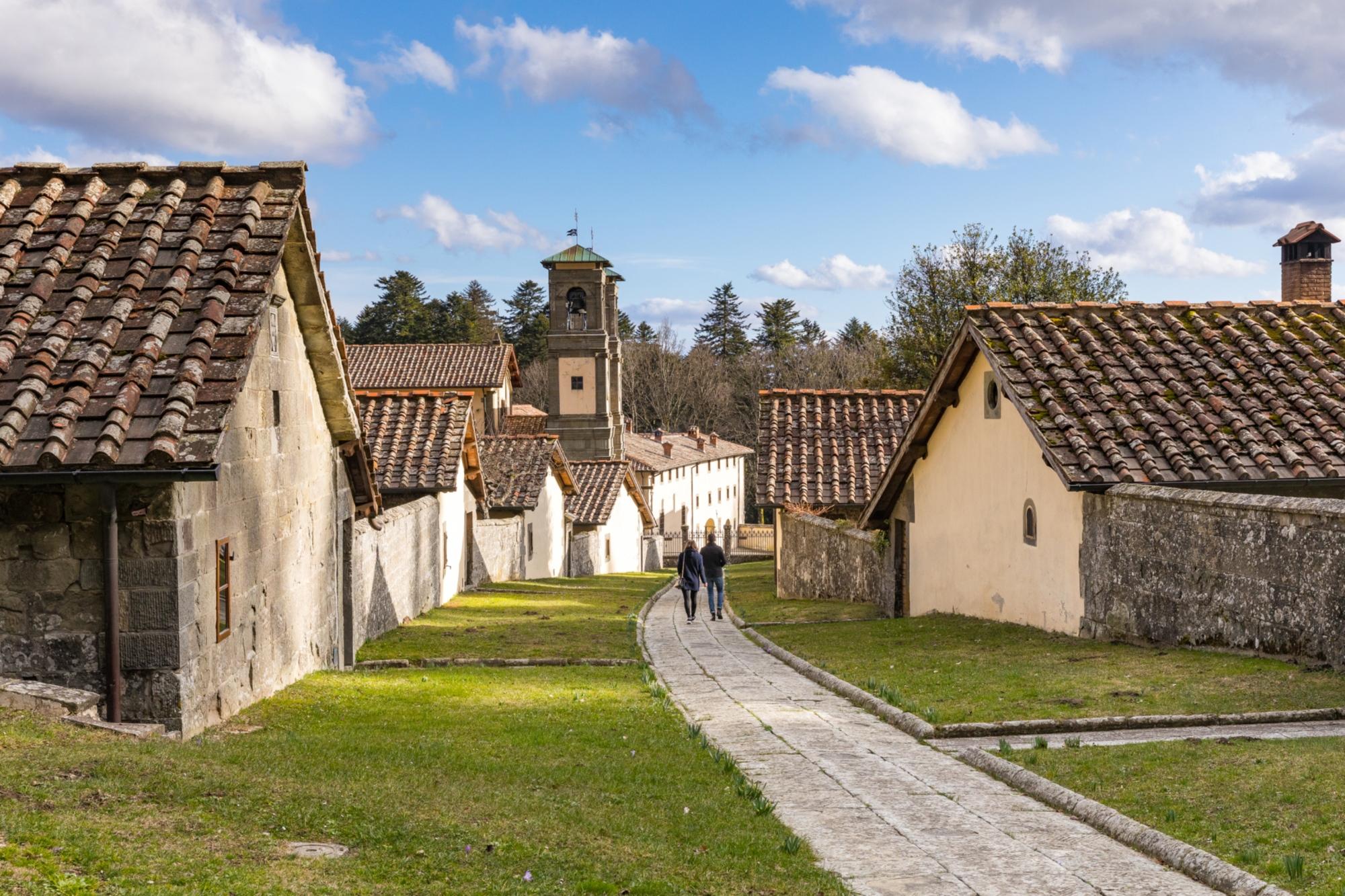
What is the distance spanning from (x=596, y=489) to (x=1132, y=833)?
47.0 meters

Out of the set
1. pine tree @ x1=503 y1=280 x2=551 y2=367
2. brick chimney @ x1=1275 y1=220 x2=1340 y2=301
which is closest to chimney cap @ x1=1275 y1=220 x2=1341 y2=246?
brick chimney @ x1=1275 y1=220 x2=1340 y2=301

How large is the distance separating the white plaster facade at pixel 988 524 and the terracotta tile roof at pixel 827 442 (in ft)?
15.4

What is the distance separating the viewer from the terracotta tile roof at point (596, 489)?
169 ft

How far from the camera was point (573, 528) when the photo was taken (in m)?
50.7

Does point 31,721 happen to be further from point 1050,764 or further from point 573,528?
point 573,528

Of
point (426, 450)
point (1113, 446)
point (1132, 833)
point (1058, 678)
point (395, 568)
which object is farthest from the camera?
point (426, 450)

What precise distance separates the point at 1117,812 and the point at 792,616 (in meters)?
16.7

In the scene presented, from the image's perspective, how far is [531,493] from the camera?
39375mm

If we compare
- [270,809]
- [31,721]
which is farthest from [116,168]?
[270,809]

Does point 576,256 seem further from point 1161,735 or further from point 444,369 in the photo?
point 1161,735

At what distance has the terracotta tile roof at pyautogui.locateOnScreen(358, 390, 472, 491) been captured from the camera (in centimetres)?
2620

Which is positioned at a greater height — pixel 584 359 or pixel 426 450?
pixel 584 359

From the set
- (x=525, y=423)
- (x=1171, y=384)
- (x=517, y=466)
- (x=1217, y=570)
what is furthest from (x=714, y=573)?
(x=525, y=423)

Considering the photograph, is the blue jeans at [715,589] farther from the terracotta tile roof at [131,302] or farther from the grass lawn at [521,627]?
the terracotta tile roof at [131,302]
